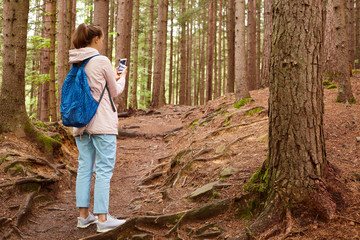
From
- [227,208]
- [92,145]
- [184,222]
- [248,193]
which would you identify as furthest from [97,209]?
[248,193]

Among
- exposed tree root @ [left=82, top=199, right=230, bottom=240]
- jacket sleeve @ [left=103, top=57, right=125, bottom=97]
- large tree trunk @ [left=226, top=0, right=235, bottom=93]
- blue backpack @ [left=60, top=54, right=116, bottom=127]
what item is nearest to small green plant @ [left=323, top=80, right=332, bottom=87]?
large tree trunk @ [left=226, top=0, right=235, bottom=93]

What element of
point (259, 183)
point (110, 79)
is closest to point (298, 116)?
point (259, 183)

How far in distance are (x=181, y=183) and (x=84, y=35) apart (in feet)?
8.72

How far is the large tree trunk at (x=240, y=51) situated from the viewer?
341 inches

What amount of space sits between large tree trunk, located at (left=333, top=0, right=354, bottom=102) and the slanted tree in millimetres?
4456

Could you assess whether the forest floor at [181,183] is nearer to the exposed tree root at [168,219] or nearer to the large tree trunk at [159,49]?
the exposed tree root at [168,219]

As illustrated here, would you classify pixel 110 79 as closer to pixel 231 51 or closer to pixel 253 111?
pixel 253 111

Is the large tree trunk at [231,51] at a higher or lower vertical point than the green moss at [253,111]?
higher

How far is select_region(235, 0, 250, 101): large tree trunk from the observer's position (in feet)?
28.4

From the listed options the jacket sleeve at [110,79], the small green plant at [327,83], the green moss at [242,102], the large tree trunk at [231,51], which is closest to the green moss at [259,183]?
the jacket sleeve at [110,79]

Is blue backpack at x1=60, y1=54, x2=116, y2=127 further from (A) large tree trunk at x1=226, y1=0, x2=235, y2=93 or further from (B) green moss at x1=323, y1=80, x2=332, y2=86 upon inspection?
(A) large tree trunk at x1=226, y1=0, x2=235, y2=93

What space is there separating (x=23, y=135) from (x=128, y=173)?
230 centimetres

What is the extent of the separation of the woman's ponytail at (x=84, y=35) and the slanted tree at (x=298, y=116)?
201 cm

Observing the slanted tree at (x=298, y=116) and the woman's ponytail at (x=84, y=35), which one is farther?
the woman's ponytail at (x=84, y=35)
